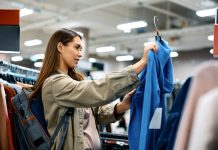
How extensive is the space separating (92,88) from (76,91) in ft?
0.33

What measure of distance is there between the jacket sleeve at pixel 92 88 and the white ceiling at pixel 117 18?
7.93 m

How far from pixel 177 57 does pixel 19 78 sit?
14376 millimetres

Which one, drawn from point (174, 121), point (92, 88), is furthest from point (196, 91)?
point (92, 88)

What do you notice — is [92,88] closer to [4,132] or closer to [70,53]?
[70,53]

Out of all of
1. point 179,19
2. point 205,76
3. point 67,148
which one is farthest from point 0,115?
point 179,19

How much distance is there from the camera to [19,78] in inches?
113

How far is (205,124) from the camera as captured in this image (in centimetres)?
97

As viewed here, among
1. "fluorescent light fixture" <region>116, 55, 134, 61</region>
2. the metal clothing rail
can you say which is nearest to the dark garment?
the metal clothing rail

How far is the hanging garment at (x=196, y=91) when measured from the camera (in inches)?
39.8

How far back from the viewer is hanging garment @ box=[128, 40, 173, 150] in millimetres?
1836

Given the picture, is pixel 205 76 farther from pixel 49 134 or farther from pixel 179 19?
pixel 179 19

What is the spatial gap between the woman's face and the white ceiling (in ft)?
25.2

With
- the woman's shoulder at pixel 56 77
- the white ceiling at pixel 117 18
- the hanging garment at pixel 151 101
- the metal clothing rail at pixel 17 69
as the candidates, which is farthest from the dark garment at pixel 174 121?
the white ceiling at pixel 117 18

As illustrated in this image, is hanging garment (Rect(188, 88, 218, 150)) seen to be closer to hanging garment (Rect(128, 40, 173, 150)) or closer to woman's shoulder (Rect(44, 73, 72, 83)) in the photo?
hanging garment (Rect(128, 40, 173, 150))
